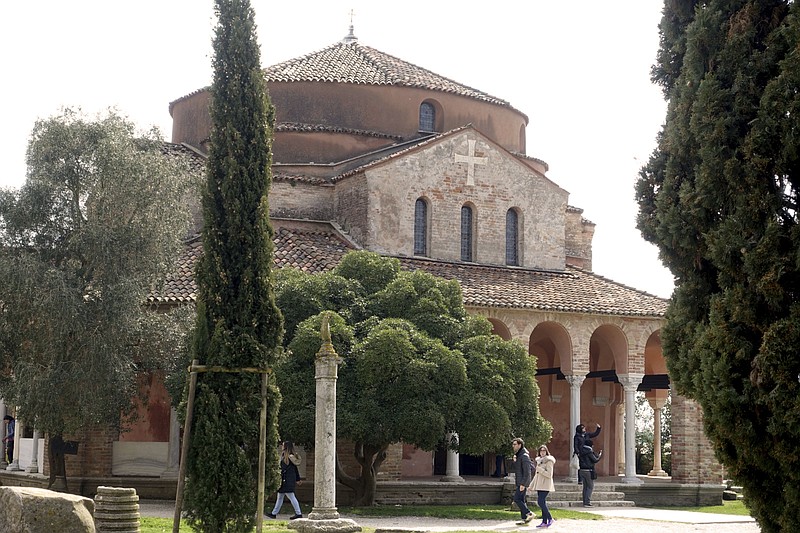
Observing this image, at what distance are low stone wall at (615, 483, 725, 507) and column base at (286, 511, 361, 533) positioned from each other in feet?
36.3

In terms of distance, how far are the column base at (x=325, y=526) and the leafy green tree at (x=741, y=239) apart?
7070 mm

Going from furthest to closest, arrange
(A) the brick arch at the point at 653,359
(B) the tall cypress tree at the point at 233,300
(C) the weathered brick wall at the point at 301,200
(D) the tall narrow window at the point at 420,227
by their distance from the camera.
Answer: (A) the brick arch at the point at 653,359
(C) the weathered brick wall at the point at 301,200
(D) the tall narrow window at the point at 420,227
(B) the tall cypress tree at the point at 233,300

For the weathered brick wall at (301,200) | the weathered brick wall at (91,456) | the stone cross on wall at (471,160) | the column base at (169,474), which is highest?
the stone cross on wall at (471,160)

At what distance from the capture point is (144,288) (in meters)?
20.4

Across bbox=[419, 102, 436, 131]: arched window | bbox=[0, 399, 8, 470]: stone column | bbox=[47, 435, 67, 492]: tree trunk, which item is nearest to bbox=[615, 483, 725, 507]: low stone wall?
bbox=[419, 102, 436, 131]: arched window

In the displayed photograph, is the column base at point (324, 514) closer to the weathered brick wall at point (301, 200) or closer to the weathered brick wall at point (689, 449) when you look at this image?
the weathered brick wall at point (301, 200)

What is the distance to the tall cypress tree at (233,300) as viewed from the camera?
1302 centimetres


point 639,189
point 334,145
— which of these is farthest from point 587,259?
point 639,189

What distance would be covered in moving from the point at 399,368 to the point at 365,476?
9.72ft

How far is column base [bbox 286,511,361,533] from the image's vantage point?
1600 centimetres

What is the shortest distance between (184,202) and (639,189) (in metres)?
12.1

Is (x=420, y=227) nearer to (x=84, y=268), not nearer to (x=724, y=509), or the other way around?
(x=724, y=509)

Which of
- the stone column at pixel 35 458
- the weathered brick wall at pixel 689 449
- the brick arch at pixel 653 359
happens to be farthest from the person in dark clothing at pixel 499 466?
the stone column at pixel 35 458

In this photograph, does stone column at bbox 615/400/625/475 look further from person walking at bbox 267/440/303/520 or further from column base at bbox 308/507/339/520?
column base at bbox 308/507/339/520
